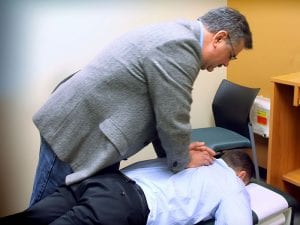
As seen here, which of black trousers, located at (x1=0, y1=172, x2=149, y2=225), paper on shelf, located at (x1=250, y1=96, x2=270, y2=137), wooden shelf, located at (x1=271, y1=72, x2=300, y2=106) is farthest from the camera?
paper on shelf, located at (x1=250, y1=96, x2=270, y2=137)

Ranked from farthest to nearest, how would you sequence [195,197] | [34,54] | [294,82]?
[34,54] < [294,82] < [195,197]

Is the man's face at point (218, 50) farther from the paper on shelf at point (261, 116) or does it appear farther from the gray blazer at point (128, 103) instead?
the paper on shelf at point (261, 116)

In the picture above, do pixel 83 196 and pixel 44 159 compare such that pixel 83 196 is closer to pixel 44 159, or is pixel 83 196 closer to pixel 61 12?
pixel 44 159

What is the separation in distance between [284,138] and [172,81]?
56.3 inches

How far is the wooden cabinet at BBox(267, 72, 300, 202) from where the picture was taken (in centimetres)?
233

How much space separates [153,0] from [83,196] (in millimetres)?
1674

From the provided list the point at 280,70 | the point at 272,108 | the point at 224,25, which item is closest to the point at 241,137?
the point at 272,108

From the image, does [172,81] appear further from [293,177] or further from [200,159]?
[293,177]

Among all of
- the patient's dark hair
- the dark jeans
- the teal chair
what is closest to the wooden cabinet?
the teal chair

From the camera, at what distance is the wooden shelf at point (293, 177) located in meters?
2.44

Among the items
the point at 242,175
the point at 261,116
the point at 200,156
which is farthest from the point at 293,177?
the point at 200,156

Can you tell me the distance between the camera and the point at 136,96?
4.52 ft

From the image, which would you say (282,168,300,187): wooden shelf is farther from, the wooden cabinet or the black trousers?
the black trousers

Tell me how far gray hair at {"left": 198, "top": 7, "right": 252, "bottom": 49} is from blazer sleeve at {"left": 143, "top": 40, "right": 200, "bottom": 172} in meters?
0.14
